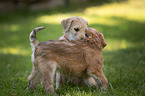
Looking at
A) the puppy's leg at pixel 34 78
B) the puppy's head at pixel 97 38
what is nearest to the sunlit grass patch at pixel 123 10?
the puppy's head at pixel 97 38

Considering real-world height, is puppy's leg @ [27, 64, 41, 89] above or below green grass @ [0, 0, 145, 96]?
above

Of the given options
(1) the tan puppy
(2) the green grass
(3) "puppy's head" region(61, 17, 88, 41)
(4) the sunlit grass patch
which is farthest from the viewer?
(4) the sunlit grass patch

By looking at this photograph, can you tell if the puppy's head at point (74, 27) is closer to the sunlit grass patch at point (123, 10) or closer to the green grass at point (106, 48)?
the green grass at point (106, 48)

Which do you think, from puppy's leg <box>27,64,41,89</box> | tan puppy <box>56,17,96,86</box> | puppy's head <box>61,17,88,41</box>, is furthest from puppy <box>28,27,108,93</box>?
puppy's head <box>61,17,88,41</box>

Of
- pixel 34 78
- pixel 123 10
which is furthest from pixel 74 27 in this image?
pixel 123 10

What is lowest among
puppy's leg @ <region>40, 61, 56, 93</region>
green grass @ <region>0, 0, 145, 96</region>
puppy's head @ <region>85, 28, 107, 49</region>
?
green grass @ <region>0, 0, 145, 96</region>

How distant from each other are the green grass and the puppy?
36cm

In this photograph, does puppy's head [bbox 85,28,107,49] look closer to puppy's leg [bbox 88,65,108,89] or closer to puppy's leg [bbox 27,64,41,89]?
puppy's leg [bbox 88,65,108,89]

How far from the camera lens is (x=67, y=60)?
142 inches

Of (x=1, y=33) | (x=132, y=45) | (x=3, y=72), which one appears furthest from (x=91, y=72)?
(x=1, y=33)

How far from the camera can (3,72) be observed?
5.66 meters

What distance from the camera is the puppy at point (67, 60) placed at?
3502 mm

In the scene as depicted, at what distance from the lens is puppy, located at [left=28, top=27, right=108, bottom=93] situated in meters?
3.50

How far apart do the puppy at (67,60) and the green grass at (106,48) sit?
0.36 m
